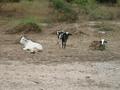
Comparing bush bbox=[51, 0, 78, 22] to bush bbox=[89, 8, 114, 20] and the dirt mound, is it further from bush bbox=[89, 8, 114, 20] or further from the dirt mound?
the dirt mound

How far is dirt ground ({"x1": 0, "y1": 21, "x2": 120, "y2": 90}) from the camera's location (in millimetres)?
10031

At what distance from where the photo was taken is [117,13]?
2786 centimetres

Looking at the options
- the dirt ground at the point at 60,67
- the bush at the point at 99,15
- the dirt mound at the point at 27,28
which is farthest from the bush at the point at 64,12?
the dirt ground at the point at 60,67

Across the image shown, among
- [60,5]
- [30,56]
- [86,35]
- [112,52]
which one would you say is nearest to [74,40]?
[86,35]

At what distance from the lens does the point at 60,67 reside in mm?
12141

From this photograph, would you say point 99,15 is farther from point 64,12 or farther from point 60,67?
point 60,67

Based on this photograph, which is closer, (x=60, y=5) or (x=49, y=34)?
(x=49, y=34)

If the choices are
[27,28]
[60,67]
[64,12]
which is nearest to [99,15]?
[64,12]

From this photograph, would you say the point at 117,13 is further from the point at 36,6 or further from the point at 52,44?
the point at 52,44

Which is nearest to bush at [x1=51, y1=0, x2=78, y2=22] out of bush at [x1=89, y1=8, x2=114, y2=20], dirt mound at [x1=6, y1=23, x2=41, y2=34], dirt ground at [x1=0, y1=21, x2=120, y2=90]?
bush at [x1=89, y1=8, x2=114, y2=20]

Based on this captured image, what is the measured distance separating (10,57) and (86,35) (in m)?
6.52

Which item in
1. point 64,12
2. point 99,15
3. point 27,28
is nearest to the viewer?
point 27,28

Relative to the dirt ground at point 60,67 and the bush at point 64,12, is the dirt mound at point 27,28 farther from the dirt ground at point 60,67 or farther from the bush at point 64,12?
the bush at point 64,12

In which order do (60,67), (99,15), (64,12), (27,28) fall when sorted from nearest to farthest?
(60,67), (27,28), (64,12), (99,15)
